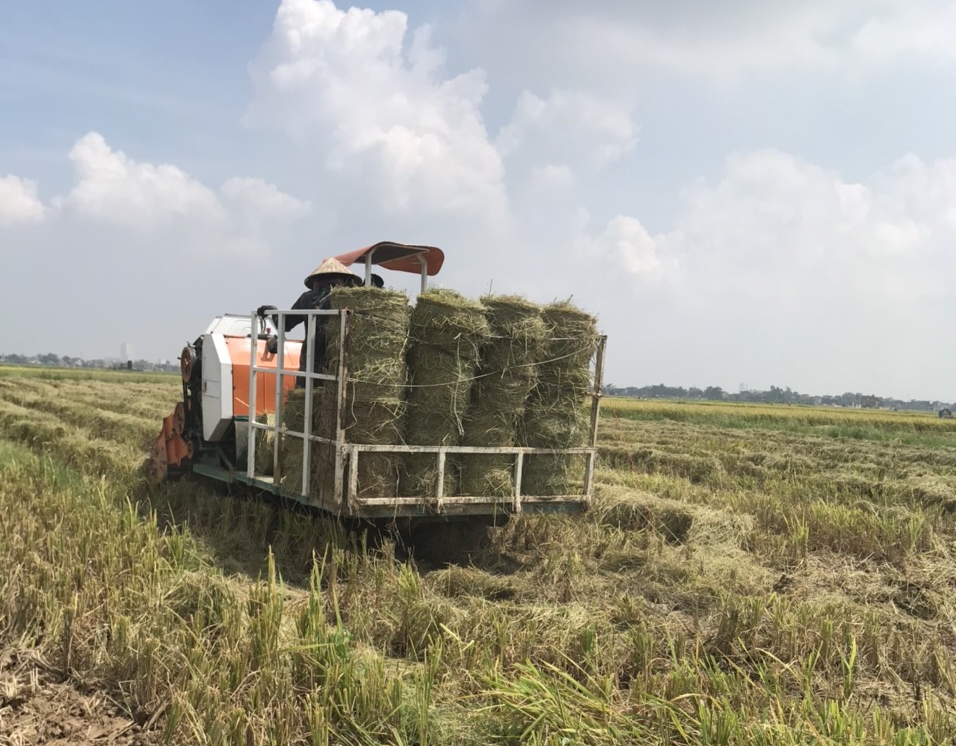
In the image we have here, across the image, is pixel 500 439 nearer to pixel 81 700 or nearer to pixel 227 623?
pixel 227 623

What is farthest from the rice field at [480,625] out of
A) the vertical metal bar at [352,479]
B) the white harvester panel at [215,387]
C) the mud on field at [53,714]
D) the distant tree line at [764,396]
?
the distant tree line at [764,396]

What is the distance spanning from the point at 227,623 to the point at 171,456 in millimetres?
5424

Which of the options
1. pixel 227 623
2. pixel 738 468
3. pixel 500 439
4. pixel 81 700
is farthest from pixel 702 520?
pixel 738 468

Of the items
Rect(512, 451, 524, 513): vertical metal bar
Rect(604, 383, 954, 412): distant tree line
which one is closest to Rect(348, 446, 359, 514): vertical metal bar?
Rect(512, 451, 524, 513): vertical metal bar

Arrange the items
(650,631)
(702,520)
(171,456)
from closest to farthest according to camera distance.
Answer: (650,631), (702,520), (171,456)

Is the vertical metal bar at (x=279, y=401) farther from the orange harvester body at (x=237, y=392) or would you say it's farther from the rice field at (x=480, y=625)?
the orange harvester body at (x=237, y=392)

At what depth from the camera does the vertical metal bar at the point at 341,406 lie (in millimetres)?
5672

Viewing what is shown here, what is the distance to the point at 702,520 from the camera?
7891 mm

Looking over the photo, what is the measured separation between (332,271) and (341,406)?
180cm

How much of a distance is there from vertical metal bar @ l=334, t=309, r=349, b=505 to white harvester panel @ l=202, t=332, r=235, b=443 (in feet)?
8.66

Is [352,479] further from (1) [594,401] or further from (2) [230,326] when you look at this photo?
(2) [230,326]

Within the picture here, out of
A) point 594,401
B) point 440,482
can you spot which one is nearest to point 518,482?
point 440,482

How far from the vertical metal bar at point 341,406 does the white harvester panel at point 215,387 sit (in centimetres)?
264

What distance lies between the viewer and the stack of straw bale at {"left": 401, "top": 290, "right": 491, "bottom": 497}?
239 inches
